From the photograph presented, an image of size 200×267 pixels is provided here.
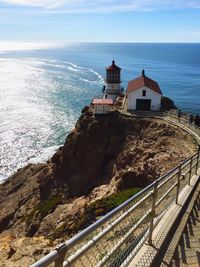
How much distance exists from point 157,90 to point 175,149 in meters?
13.8

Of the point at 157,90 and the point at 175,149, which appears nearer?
the point at 175,149

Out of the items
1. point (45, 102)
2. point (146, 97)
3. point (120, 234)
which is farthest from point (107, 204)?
point (45, 102)

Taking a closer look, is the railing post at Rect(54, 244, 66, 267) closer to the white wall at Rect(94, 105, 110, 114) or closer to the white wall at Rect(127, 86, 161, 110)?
the white wall at Rect(94, 105, 110, 114)

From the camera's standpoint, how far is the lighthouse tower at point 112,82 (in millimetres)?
51844

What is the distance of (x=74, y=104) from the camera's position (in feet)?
275

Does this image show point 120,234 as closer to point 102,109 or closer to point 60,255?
point 60,255

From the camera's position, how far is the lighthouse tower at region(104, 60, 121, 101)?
170 ft

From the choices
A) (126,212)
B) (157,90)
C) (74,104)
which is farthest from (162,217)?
(74,104)

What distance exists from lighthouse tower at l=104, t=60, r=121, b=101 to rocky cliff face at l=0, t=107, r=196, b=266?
9474mm

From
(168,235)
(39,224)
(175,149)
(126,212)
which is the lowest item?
(39,224)

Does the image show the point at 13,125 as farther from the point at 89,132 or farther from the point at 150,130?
the point at 150,130

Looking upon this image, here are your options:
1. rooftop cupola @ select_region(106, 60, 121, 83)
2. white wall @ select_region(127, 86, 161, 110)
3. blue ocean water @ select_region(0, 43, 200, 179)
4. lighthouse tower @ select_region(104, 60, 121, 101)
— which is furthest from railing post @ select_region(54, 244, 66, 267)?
rooftop cupola @ select_region(106, 60, 121, 83)

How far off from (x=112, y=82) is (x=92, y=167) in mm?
17791

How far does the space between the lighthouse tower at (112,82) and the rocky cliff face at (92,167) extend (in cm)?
947
